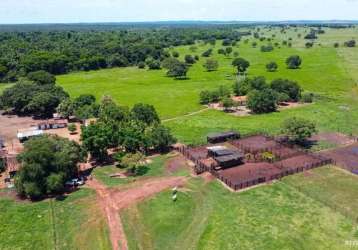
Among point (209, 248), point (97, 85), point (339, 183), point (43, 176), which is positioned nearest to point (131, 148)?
point (43, 176)

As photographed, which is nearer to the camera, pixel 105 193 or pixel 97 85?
pixel 105 193

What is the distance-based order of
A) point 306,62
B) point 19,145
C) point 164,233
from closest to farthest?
point 164,233
point 19,145
point 306,62

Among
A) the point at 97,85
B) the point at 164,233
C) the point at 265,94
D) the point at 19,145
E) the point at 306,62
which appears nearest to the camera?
the point at 164,233

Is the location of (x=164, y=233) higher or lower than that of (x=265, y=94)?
lower

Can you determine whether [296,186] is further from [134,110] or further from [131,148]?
[134,110]

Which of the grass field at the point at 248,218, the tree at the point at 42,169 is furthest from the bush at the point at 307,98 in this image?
the tree at the point at 42,169

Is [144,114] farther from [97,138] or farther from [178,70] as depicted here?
[178,70]
